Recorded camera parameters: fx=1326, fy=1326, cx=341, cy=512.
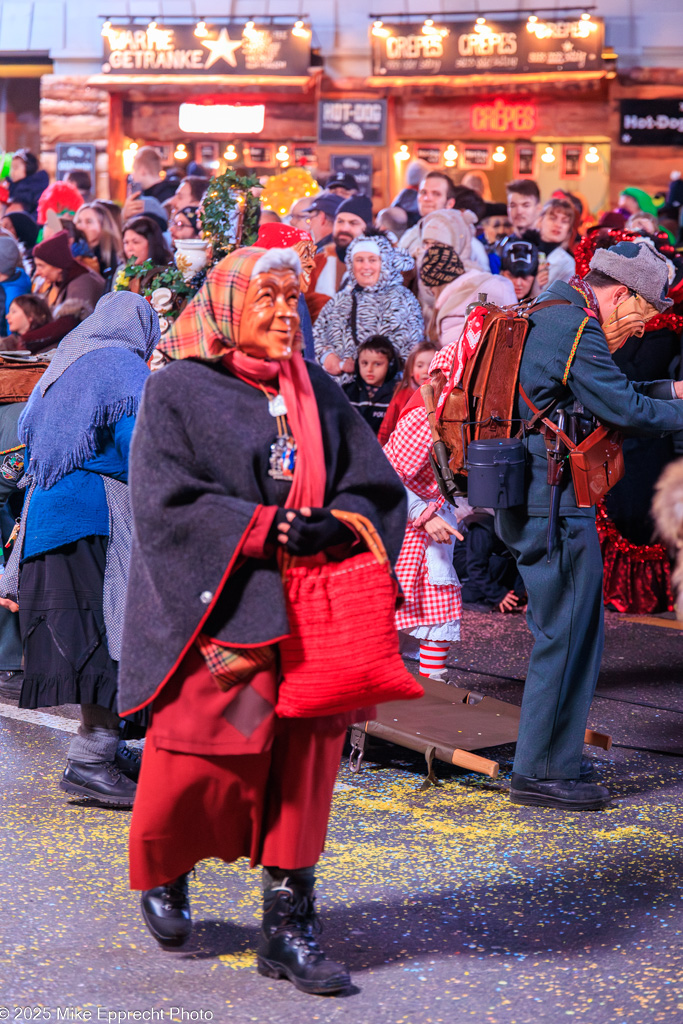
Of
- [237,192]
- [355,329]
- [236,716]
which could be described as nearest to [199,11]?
[355,329]

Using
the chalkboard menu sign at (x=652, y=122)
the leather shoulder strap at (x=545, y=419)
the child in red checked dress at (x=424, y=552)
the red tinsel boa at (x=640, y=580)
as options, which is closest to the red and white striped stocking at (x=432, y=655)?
the child in red checked dress at (x=424, y=552)

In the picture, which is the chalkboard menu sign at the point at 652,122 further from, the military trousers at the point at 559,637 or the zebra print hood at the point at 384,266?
the military trousers at the point at 559,637

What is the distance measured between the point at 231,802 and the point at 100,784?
1558mm

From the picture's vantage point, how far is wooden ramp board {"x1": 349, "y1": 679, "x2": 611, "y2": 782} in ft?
16.4

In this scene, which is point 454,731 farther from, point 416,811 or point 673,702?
point 673,702

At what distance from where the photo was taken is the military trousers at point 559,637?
4824 mm

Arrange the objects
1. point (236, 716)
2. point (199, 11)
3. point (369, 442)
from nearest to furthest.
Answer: point (236, 716), point (369, 442), point (199, 11)

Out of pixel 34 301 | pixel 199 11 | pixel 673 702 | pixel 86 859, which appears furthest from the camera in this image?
pixel 199 11

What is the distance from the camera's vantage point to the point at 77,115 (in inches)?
819

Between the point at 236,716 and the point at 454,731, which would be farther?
the point at 454,731

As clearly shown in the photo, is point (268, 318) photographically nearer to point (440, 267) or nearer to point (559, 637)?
point (559, 637)

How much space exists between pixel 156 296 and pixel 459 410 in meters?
2.28

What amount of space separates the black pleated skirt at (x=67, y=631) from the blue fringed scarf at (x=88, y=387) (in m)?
0.31

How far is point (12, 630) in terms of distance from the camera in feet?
21.1
